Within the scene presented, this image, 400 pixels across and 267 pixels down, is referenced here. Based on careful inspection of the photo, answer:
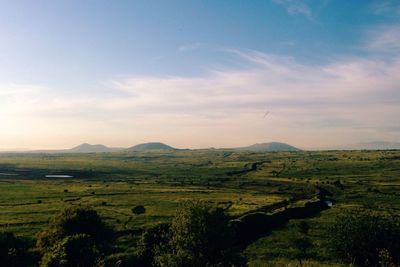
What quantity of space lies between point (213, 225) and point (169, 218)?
122 ft

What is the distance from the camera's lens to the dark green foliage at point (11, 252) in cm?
6800

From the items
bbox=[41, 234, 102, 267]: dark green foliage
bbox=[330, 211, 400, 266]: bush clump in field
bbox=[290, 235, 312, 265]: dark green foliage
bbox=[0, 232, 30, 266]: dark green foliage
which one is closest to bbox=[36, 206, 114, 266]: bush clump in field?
bbox=[41, 234, 102, 267]: dark green foliage

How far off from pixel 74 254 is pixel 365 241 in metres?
55.2

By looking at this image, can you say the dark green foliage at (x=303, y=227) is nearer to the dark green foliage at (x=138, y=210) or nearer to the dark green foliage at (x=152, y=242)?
the dark green foliage at (x=152, y=242)

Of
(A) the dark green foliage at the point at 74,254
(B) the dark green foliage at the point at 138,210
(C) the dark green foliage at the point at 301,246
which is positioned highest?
(A) the dark green foliage at the point at 74,254

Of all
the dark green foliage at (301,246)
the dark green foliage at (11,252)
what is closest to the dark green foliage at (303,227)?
the dark green foliage at (301,246)

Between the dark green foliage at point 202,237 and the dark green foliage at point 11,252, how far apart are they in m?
24.1

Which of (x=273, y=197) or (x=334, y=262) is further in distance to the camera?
(x=273, y=197)

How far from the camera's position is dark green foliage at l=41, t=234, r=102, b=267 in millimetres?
63406

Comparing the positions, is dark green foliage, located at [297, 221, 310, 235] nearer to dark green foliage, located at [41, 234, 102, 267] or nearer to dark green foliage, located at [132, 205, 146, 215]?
dark green foliage, located at [132, 205, 146, 215]

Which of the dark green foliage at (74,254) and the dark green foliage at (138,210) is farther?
the dark green foliage at (138,210)

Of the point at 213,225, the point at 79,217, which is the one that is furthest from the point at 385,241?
the point at 79,217

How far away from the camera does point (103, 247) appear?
264 ft

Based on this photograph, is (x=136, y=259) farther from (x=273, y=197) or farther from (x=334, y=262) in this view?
(x=273, y=197)
